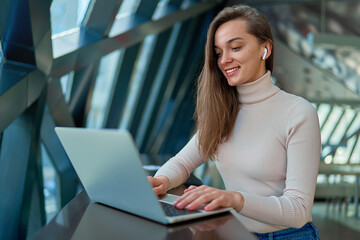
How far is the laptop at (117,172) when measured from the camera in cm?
98

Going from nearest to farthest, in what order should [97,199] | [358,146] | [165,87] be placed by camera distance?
[97,199] → [165,87] → [358,146]

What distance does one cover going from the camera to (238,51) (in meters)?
1.64

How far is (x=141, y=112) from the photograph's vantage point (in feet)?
20.8

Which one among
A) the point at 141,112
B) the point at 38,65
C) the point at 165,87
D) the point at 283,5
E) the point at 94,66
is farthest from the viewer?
the point at 283,5

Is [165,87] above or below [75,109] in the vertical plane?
below

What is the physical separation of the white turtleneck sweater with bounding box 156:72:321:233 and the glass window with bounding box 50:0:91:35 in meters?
1.88

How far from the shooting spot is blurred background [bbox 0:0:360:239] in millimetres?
2816

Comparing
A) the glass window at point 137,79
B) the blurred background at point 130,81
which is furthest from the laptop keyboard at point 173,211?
the glass window at point 137,79

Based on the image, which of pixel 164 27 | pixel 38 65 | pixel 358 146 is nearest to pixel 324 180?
pixel 358 146

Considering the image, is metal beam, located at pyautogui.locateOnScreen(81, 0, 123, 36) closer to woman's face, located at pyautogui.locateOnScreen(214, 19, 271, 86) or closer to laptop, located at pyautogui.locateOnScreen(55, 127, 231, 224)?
woman's face, located at pyautogui.locateOnScreen(214, 19, 271, 86)

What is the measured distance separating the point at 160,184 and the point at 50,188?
314cm

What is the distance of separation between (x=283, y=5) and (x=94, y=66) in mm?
5896

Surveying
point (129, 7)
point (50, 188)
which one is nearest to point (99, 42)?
point (129, 7)

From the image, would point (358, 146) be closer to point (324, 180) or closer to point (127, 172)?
point (324, 180)
